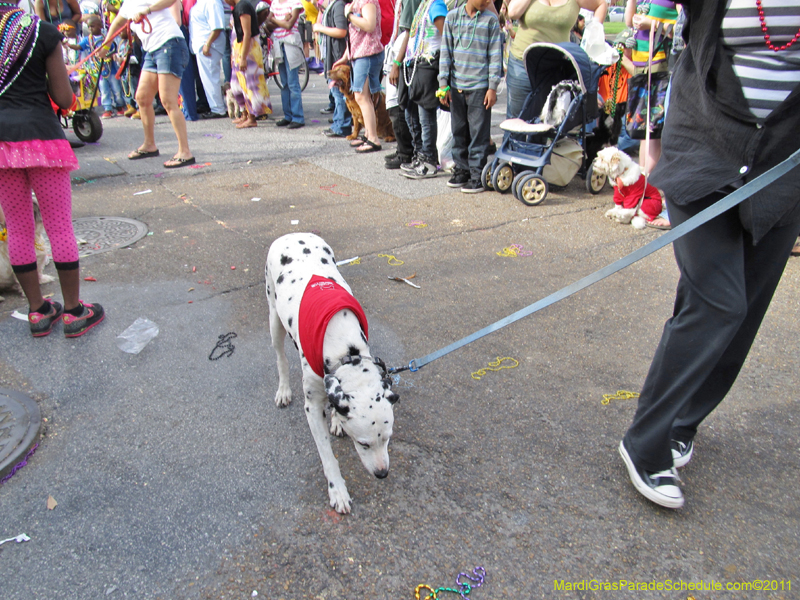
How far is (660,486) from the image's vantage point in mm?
2305

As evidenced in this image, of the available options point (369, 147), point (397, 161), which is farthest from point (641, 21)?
point (369, 147)

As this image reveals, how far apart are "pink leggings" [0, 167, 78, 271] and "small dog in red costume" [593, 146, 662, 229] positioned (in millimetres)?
4972

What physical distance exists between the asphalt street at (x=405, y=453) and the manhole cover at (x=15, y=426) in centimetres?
7

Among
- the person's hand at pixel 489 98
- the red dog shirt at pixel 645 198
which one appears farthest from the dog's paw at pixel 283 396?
the person's hand at pixel 489 98

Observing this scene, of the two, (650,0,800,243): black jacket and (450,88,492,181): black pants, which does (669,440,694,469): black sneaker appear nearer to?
(650,0,800,243): black jacket

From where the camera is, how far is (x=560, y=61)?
20.4 feet

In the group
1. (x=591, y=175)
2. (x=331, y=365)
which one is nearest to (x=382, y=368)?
(x=331, y=365)

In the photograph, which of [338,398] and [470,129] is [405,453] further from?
[470,129]

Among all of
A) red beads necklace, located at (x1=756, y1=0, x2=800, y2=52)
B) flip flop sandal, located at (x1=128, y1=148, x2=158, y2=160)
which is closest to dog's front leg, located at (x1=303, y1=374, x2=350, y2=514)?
red beads necklace, located at (x1=756, y1=0, x2=800, y2=52)

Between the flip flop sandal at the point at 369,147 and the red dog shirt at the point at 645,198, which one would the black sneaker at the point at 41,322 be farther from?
the flip flop sandal at the point at 369,147

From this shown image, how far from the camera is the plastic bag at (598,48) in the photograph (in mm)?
6645

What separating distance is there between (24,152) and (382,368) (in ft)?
8.85

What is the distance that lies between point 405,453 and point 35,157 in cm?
287

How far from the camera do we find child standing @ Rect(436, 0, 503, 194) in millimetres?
5812
